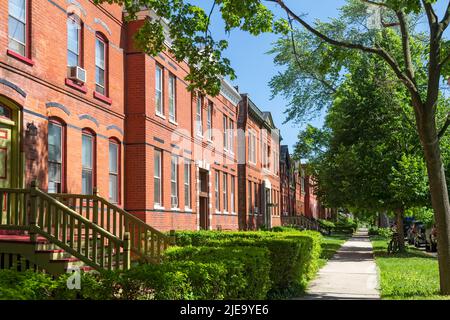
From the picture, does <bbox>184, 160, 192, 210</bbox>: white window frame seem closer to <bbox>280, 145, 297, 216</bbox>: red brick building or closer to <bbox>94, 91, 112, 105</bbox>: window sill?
<bbox>94, 91, 112, 105</bbox>: window sill

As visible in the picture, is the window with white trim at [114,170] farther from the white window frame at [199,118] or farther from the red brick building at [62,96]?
the white window frame at [199,118]

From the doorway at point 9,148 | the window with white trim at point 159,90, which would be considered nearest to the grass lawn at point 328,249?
the window with white trim at point 159,90

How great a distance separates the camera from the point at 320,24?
29516 mm

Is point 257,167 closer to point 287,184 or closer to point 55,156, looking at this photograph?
point 287,184

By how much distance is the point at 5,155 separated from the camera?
11578 millimetres

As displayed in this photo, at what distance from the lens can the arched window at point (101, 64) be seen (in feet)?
52.4

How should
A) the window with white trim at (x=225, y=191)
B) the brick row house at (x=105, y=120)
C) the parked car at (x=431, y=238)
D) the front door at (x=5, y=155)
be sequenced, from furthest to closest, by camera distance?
the window with white trim at (x=225, y=191)
the parked car at (x=431, y=238)
the brick row house at (x=105, y=120)
the front door at (x=5, y=155)

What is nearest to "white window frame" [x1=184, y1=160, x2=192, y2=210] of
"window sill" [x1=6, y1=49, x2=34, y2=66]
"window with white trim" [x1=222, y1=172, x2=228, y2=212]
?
"window with white trim" [x1=222, y1=172, x2=228, y2=212]

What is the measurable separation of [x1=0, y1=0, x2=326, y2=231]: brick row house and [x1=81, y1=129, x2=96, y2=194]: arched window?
29 mm

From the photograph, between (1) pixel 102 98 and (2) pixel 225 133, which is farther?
(2) pixel 225 133

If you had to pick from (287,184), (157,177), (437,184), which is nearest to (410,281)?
(437,184)

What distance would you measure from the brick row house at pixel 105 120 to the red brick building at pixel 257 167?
3912 millimetres

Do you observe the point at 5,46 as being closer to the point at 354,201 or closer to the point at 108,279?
the point at 108,279

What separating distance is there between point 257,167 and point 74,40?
23815 millimetres
